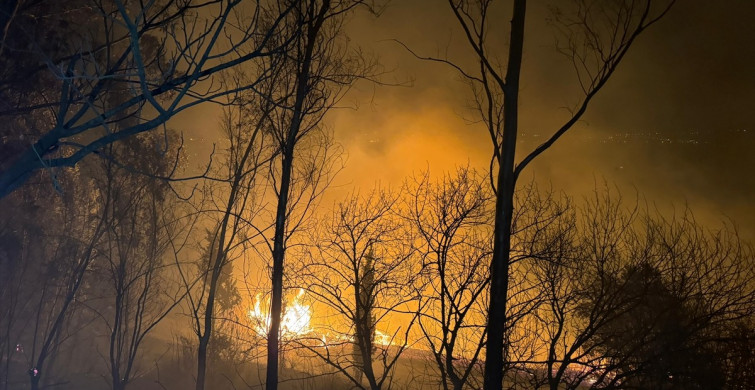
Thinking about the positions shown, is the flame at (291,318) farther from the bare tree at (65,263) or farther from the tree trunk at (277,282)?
the bare tree at (65,263)

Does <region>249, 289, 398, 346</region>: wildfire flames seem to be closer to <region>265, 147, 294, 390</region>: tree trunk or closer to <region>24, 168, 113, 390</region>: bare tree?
<region>265, 147, 294, 390</region>: tree trunk

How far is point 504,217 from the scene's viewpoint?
24.1 ft

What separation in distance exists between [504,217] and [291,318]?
608 cm

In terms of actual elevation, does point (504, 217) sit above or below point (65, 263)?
above

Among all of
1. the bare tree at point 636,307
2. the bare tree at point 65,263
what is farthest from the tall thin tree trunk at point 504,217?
the bare tree at point 65,263

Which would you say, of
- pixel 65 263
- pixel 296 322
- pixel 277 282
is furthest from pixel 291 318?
pixel 65 263

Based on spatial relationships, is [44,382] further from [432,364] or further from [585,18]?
[585,18]

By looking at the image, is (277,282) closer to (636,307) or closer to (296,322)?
(296,322)

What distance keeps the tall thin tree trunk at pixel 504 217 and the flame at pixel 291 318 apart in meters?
5.00

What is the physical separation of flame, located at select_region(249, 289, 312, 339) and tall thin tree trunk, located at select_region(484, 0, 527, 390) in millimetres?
4999

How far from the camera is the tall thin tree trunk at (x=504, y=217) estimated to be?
696 cm

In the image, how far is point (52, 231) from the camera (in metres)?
22.1

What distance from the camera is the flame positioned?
10.6 m

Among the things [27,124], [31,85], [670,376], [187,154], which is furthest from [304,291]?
[187,154]
